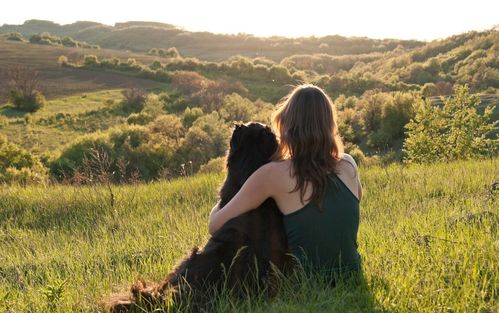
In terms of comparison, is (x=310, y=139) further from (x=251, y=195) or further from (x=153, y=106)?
(x=153, y=106)

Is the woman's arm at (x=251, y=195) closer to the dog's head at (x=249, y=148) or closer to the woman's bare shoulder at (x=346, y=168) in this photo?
the dog's head at (x=249, y=148)

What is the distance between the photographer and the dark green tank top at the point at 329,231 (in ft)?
11.5

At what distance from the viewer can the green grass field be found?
3.25 metres

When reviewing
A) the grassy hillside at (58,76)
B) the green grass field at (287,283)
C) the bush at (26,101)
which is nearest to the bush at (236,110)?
the bush at (26,101)

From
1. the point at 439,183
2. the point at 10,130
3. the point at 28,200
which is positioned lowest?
the point at 10,130

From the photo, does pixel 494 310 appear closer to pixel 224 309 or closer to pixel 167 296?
pixel 224 309

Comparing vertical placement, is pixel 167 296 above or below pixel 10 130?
above

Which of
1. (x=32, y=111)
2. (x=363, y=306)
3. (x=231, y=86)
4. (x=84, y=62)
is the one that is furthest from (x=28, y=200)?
(x=84, y=62)

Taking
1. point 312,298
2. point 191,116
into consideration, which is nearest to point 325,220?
point 312,298

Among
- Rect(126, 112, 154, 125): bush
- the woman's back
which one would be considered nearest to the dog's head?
the woman's back

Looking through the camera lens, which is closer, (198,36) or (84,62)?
(84,62)

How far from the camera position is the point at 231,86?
4784cm

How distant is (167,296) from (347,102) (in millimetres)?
29551

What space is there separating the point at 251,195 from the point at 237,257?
0.42 meters
